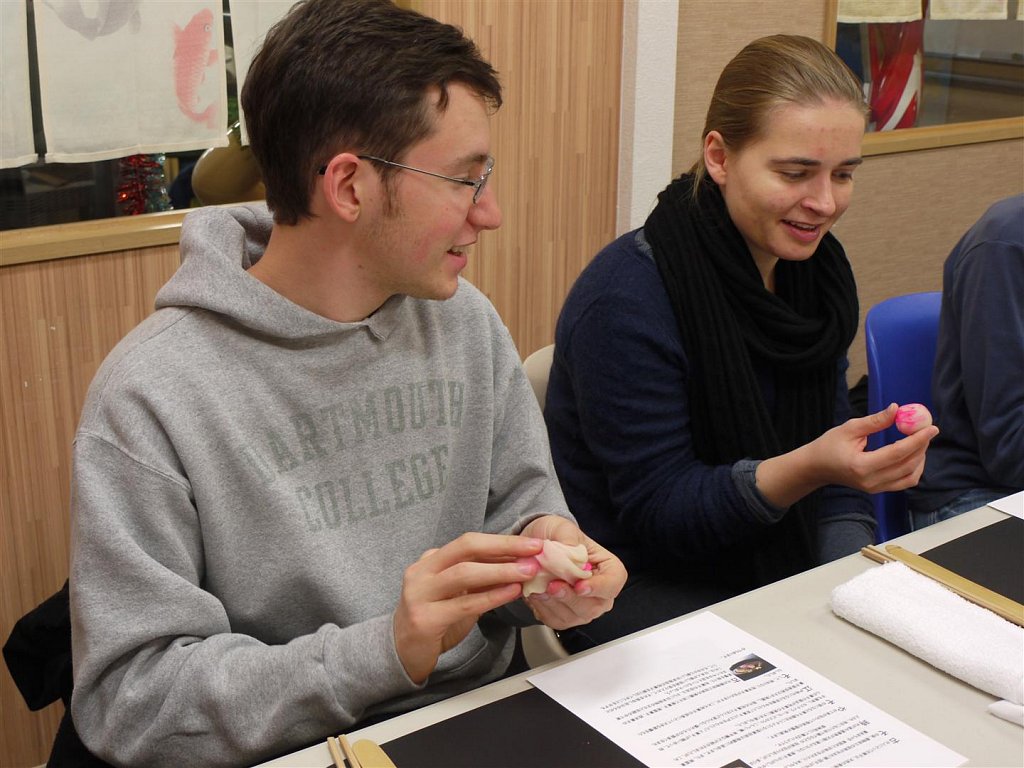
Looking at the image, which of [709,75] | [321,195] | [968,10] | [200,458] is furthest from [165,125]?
[968,10]

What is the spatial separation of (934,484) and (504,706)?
3.66 feet

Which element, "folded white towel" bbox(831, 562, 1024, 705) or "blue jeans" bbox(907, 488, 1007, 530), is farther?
"blue jeans" bbox(907, 488, 1007, 530)

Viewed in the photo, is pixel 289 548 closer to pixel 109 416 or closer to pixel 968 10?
pixel 109 416

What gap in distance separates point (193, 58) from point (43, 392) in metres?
0.70

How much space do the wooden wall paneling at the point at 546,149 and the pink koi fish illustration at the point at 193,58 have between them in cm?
59

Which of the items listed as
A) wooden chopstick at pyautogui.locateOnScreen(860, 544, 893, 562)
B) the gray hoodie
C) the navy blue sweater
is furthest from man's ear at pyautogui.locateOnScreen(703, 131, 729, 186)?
wooden chopstick at pyautogui.locateOnScreen(860, 544, 893, 562)

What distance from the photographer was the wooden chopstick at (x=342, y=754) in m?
1.00

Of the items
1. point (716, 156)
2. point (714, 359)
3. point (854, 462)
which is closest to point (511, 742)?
point (854, 462)

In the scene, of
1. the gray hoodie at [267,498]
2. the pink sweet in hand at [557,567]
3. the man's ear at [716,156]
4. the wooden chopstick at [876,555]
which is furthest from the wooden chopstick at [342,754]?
the man's ear at [716,156]

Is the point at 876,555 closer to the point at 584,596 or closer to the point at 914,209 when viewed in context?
the point at 584,596

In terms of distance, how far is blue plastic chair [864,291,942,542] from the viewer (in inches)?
77.7

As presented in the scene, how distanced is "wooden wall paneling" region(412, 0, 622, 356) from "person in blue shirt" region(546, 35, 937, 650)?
3.08 feet

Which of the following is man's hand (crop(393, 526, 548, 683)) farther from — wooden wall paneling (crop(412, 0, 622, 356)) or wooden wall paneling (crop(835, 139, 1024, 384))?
wooden wall paneling (crop(835, 139, 1024, 384))

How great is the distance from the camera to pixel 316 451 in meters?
1.28
